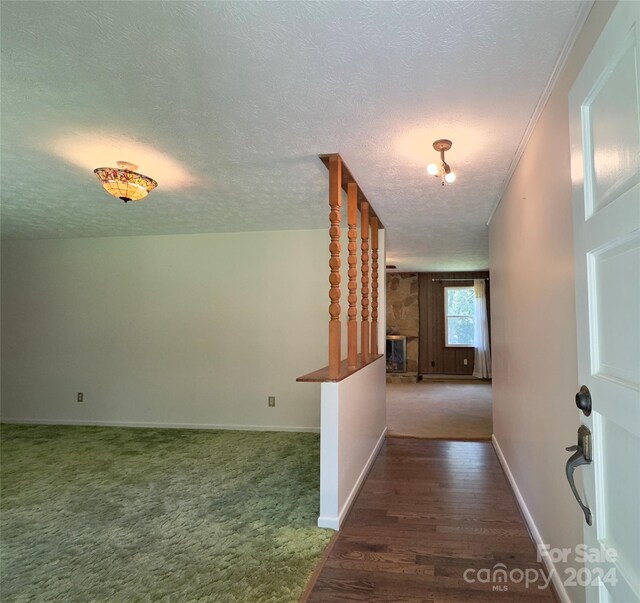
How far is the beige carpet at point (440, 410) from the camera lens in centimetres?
431

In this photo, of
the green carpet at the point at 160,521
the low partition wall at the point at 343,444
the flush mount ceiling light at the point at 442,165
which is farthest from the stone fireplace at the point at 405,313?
the flush mount ceiling light at the point at 442,165

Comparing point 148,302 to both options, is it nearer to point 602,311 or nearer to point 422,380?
point 602,311

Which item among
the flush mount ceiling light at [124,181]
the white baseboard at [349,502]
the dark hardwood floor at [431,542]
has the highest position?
the flush mount ceiling light at [124,181]

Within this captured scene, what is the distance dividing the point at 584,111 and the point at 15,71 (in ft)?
7.06

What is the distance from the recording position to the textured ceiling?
137 centimetres

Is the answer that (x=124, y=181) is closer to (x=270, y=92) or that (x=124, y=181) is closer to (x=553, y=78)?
(x=270, y=92)

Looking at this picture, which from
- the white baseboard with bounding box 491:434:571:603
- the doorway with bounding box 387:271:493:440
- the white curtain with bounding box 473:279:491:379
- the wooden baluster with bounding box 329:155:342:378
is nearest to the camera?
the white baseboard with bounding box 491:434:571:603

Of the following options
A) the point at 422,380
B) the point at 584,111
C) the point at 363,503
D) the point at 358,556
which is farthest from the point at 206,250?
the point at 422,380

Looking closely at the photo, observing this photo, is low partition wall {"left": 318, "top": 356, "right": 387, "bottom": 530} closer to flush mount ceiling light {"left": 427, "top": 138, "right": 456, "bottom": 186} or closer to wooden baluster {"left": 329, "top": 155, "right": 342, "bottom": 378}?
wooden baluster {"left": 329, "top": 155, "right": 342, "bottom": 378}

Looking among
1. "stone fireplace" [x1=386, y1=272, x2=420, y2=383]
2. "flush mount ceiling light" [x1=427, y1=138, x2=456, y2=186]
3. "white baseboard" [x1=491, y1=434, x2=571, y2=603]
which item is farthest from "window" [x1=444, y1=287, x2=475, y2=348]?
"flush mount ceiling light" [x1=427, y1=138, x2=456, y2=186]

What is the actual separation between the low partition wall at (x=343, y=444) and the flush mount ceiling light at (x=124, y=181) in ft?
6.06

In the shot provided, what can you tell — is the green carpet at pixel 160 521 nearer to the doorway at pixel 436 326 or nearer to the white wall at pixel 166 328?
the white wall at pixel 166 328

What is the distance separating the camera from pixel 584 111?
96cm

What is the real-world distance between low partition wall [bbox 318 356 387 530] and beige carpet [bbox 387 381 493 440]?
1345 mm
